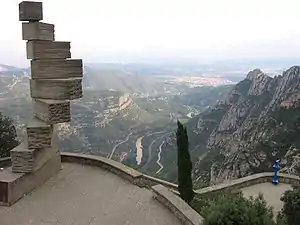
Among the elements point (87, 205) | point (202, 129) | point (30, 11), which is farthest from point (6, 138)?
point (202, 129)

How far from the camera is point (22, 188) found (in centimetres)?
1045

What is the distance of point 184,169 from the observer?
36.1 ft

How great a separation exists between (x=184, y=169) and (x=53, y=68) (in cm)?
467

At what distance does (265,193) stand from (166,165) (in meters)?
39.0

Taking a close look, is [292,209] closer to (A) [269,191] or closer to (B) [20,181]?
(A) [269,191]

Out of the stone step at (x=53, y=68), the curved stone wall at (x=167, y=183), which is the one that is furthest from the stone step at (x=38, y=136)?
the curved stone wall at (x=167, y=183)

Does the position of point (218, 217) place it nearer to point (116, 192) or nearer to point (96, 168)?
point (116, 192)

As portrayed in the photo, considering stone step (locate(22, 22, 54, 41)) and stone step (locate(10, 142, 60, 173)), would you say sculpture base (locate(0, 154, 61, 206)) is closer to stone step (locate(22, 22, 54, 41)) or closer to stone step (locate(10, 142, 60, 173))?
stone step (locate(10, 142, 60, 173))

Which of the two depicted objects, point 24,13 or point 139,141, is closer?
point 24,13

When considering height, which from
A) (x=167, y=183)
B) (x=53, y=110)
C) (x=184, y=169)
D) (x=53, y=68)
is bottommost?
(x=167, y=183)

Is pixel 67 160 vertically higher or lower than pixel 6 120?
lower

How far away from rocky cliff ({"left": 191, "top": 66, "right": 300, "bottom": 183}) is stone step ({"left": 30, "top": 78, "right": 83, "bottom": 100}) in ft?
34.9

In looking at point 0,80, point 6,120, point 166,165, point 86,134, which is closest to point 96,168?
point 6,120

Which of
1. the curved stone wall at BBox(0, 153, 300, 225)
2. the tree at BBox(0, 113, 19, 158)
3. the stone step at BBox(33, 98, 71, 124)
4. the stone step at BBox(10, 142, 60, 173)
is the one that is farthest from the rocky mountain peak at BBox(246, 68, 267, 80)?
the stone step at BBox(10, 142, 60, 173)
